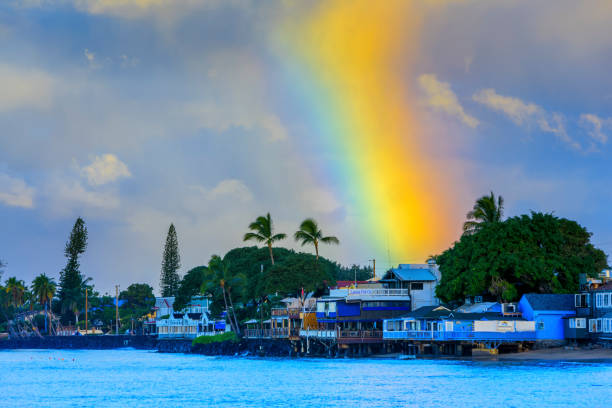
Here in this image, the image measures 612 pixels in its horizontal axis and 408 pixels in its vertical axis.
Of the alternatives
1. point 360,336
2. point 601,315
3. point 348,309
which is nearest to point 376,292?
point 348,309

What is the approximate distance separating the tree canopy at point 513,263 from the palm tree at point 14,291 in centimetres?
11298

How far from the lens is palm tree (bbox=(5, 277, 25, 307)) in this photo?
173 meters

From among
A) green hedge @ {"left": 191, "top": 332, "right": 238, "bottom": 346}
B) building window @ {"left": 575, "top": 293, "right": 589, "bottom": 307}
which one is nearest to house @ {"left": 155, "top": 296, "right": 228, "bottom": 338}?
green hedge @ {"left": 191, "top": 332, "right": 238, "bottom": 346}

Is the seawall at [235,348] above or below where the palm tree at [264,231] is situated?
below

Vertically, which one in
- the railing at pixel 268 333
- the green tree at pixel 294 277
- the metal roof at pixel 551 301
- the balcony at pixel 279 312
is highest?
the green tree at pixel 294 277

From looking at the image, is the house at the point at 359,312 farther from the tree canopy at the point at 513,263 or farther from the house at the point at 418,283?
the tree canopy at the point at 513,263

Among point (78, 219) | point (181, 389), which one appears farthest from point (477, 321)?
point (78, 219)

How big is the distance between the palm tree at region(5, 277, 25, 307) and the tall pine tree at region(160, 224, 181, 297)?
104 ft

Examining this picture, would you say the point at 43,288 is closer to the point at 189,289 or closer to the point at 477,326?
the point at 189,289

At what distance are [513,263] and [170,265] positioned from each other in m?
97.3

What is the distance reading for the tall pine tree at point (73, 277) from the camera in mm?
165625

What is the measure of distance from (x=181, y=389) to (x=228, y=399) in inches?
339

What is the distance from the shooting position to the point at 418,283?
320ft

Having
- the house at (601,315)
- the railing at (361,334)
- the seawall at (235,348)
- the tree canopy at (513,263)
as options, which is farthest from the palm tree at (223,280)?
the house at (601,315)
